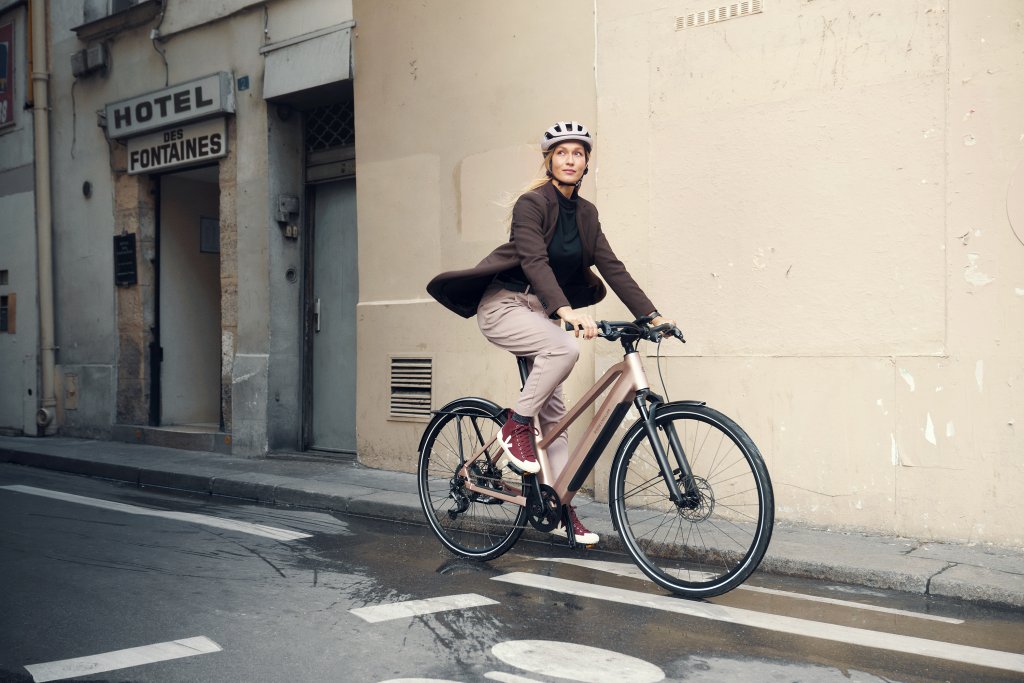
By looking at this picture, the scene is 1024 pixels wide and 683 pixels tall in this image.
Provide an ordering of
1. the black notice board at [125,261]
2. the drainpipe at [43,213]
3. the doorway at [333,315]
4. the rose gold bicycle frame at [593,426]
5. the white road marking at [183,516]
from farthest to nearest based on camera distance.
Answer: the drainpipe at [43,213] → the black notice board at [125,261] → the doorway at [333,315] → the white road marking at [183,516] → the rose gold bicycle frame at [593,426]

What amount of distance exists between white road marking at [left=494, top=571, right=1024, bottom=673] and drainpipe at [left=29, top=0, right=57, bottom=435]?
9.62m

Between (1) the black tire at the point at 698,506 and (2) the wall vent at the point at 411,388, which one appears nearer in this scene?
(1) the black tire at the point at 698,506

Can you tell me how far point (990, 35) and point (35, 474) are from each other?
338 inches

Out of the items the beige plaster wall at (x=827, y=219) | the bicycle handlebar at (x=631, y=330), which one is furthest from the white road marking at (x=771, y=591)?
the beige plaster wall at (x=827, y=219)

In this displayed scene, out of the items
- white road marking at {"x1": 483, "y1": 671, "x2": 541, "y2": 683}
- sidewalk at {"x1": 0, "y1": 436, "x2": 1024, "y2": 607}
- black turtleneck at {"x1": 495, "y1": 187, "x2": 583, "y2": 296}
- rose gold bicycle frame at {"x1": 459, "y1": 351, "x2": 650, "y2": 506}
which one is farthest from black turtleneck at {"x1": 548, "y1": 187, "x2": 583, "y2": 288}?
white road marking at {"x1": 483, "y1": 671, "x2": 541, "y2": 683}

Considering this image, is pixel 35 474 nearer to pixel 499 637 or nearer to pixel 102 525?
pixel 102 525

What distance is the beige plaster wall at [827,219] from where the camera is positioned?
5.53m

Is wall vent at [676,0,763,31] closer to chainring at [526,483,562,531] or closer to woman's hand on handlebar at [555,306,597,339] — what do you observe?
woman's hand on handlebar at [555,306,597,339]

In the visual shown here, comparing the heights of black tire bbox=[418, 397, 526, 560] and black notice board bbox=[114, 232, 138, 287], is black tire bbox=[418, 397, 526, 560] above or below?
below

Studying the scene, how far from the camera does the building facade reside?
5.66 metres

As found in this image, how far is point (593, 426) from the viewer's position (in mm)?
4719

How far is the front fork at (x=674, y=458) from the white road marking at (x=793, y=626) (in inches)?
17.2

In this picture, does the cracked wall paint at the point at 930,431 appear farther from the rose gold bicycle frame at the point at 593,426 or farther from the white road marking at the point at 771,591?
the rose gold bicycle frame at the point at 593,426

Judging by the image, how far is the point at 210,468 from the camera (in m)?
9.05
